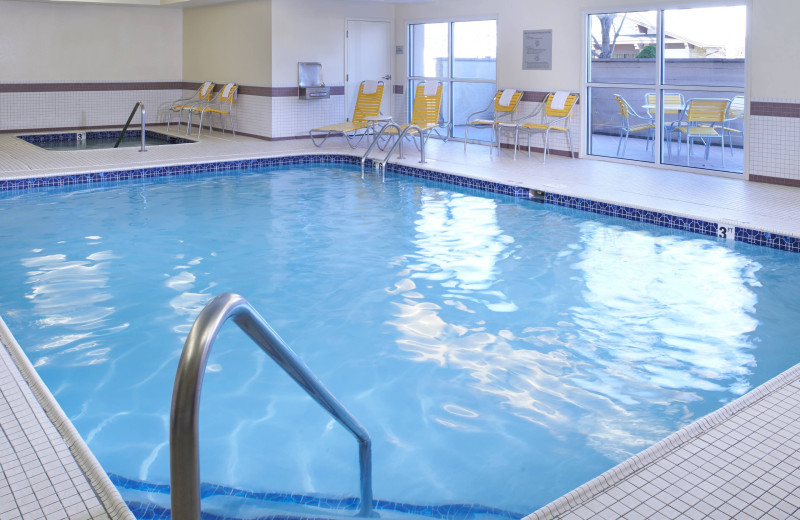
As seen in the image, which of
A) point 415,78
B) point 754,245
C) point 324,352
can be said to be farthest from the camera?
point 415,78

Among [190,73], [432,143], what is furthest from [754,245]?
[190,73]

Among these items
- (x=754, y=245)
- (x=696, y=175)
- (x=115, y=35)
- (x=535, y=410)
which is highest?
(x=115, y=35)

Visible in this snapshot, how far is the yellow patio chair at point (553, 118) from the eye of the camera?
9.32m

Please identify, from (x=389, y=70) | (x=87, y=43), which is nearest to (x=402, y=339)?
(x=389, y=70)

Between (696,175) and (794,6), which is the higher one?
(794,6)

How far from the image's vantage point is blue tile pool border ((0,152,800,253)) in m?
5.79

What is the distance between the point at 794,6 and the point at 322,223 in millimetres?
4776

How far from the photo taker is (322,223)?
671 centimetres

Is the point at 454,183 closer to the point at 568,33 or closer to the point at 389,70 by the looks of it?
the point at 568,33

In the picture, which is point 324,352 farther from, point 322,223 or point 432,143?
point 432,143

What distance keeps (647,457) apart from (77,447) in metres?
1.79

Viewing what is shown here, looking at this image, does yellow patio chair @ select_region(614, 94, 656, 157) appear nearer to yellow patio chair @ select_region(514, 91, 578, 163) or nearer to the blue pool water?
yellow patio chair @ select_region(514, 91, 578, 163)

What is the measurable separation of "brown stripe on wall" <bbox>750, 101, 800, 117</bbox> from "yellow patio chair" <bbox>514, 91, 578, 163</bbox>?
2228 millimetres

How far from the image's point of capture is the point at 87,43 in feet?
41.0
